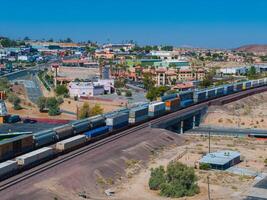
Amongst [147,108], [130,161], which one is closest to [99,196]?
[130,161]

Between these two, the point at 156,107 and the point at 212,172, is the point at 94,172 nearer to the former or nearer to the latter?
the point at 212,172

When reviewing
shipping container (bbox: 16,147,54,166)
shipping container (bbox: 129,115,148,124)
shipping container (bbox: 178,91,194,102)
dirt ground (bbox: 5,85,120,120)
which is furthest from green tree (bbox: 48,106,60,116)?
shipping container (bbox: 16,147,54,166)

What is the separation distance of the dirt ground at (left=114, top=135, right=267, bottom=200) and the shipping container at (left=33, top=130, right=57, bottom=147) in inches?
370

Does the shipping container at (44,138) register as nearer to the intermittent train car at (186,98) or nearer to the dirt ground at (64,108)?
the dirt ground at (64,108)

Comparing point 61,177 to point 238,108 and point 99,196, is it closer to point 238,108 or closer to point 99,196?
point 99,196

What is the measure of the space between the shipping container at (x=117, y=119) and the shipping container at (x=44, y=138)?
870 centimetres

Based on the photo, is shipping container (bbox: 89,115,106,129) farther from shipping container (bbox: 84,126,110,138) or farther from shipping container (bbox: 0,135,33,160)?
shipping container (bbox: 0,135,33,160)

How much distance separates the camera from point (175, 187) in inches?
1409

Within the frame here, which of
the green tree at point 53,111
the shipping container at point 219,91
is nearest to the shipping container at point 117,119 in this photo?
the green tree at point 53,111

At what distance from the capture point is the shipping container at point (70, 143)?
4291 centimetres

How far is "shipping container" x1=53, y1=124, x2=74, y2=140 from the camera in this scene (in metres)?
47.1

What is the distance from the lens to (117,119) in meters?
54.5

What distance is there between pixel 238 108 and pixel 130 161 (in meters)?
44.7

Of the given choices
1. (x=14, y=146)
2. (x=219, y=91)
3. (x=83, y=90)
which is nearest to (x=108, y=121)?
(x=14, y=146)
